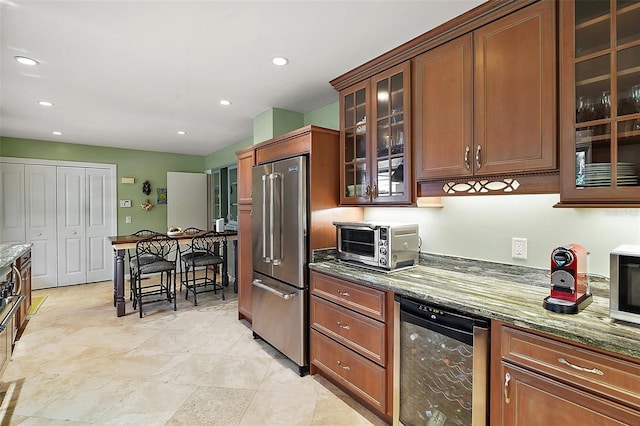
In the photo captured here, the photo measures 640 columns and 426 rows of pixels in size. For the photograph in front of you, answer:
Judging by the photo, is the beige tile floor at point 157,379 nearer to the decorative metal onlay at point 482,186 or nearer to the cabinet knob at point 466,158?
the decorative metal onlay at point 482,186

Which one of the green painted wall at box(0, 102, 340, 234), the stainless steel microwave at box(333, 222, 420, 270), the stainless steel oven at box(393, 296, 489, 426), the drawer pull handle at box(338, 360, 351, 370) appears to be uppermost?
the green painted wall at box(0, 102, 340, 234)

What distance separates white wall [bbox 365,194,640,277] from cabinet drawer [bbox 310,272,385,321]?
2.45 feet

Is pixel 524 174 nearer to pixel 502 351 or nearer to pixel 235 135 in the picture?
pixel 502 351

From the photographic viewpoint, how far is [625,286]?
4.00ft

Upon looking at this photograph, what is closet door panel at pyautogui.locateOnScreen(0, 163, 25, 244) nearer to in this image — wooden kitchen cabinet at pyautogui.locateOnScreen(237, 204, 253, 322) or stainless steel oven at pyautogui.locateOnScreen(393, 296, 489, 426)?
wooden kitchen cabinet at pyautogui.locateOnScreen(237, 204, 253, 322)

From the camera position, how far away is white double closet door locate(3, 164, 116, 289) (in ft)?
16.4

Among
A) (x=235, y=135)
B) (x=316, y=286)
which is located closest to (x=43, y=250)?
(x=235, y=135)

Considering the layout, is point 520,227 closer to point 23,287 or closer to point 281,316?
point 281,316

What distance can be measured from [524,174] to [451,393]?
118cm

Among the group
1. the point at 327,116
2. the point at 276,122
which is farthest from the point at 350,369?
the point at 276,122

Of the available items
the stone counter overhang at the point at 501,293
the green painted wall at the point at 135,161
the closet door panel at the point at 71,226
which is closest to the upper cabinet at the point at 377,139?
the stone counter overhang at the point at 501,293

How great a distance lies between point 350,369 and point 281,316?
83cm

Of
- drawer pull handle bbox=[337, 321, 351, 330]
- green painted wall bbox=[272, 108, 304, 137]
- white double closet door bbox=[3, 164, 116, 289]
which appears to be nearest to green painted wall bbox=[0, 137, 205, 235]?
white double closet door bbox=[3, 164, 116, 289]

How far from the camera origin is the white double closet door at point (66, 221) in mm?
5012
